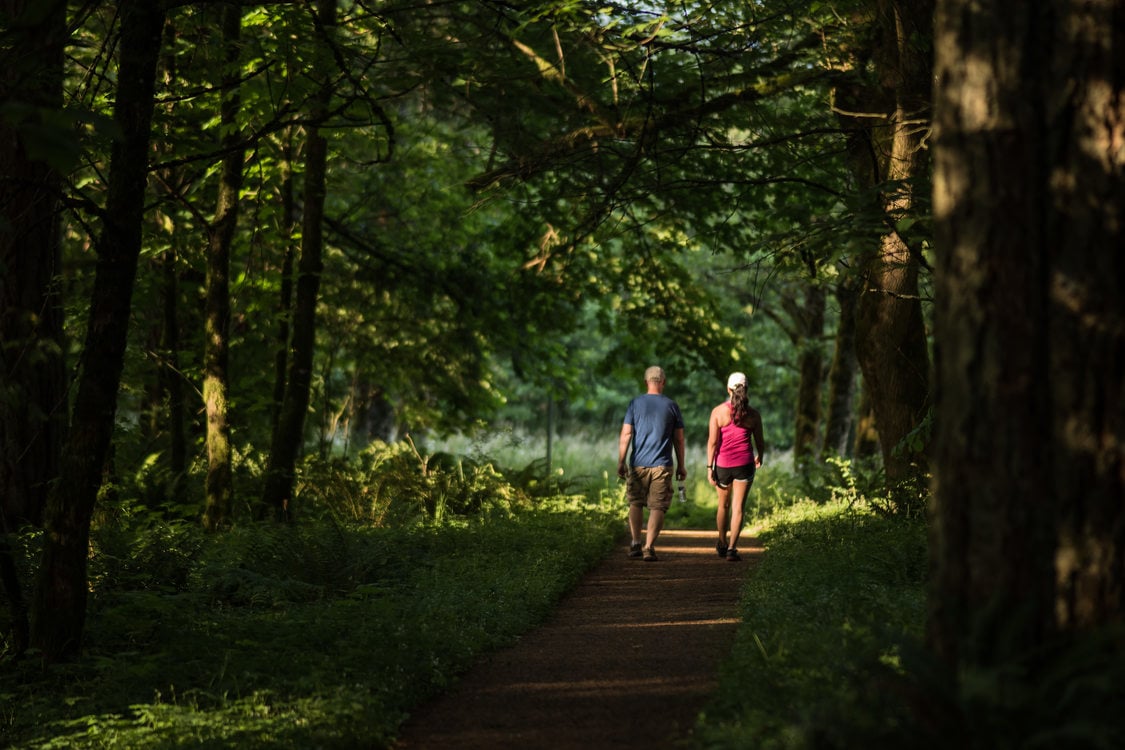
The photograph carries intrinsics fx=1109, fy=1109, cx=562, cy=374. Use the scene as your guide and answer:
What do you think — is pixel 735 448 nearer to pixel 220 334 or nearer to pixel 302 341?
pixel 302 341

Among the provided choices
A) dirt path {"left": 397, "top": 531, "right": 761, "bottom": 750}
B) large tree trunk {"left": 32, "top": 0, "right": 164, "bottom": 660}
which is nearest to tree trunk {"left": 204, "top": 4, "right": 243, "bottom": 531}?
dirt path {"left": 397, "top": 531, "right": 761, "bottom": 750}

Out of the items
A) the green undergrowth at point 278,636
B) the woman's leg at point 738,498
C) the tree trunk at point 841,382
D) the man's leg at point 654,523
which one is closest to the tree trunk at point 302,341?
the green undergrowth at point 278,636

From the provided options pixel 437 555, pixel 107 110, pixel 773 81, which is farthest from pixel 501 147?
pixel 437 555

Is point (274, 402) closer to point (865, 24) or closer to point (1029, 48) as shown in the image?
point (865, 24)

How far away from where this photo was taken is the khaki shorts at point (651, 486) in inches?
497

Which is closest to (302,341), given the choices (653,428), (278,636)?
(653,428)

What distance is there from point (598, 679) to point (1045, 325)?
3740 millimetres

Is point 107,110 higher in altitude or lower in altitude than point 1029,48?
higher

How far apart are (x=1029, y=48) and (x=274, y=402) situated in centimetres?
1221

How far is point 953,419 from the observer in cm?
431

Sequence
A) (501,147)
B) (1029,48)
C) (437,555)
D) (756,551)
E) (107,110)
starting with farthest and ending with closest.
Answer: (501,147), (756,551), (107,110), (437,555), (1029,48)

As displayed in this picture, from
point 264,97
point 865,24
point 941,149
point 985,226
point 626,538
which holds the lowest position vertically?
point 626,538

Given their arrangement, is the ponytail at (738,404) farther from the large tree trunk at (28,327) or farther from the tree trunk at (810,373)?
the tree trunk at (810,373)

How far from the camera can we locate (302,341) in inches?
531
